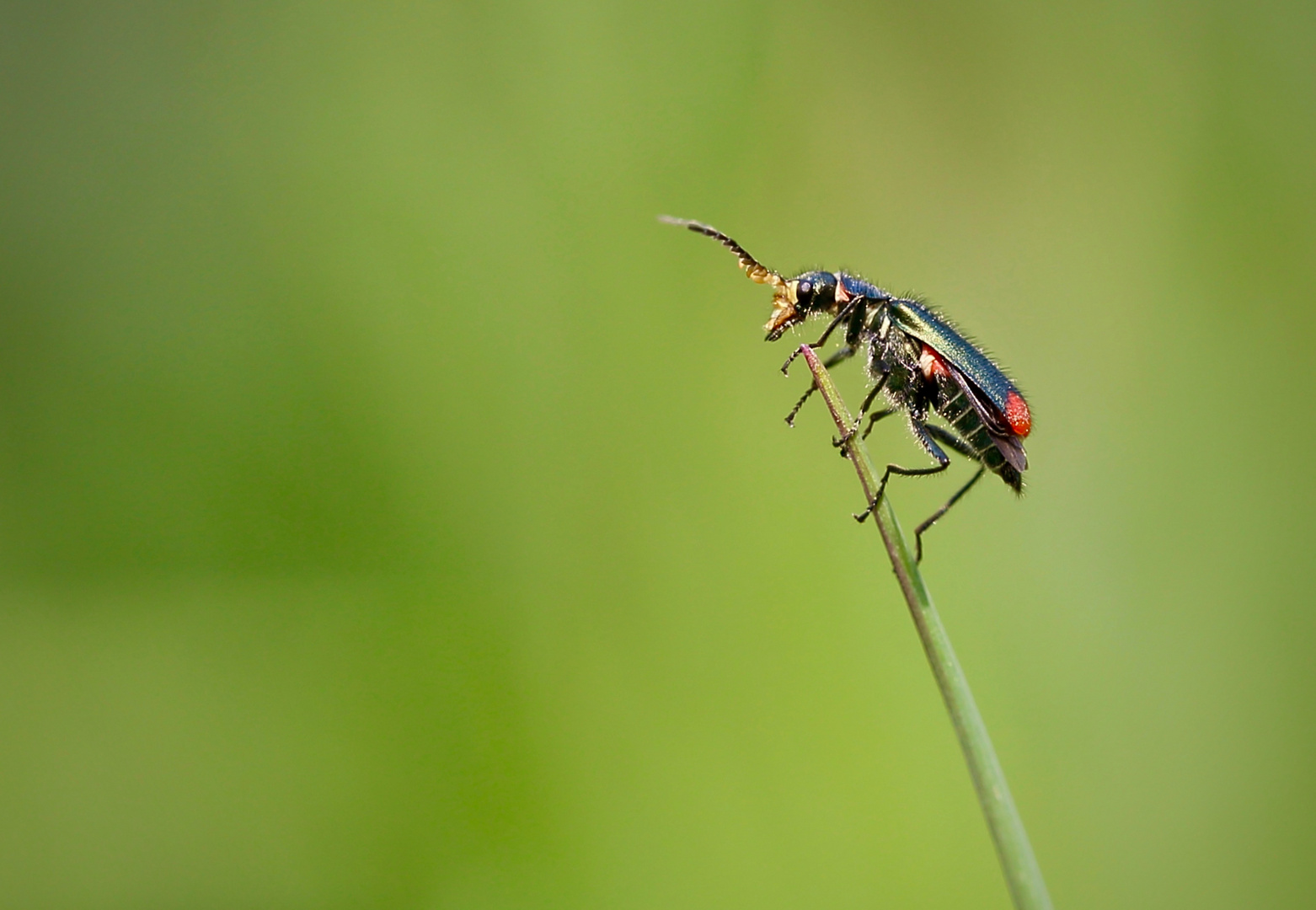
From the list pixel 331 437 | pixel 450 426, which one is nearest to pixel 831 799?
pixel 450 426

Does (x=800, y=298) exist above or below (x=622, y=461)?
above

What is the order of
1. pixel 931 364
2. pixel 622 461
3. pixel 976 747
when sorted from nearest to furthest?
1. pixel 976 747
2. pixel 931 364
3. pixel 622 461

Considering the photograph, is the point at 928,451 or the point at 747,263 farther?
the point at 928,451

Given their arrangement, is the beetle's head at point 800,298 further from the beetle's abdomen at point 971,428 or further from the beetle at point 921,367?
the beetle's abdomen at point 971,428

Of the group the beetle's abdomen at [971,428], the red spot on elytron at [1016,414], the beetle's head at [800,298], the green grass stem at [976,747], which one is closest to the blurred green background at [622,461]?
the beetle's head at [800,298]

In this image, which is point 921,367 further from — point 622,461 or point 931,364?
point 622,461

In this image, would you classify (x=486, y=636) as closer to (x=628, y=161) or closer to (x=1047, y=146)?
(x=628, y=161)

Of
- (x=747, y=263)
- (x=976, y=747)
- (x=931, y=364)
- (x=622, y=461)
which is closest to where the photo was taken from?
(x=976, y=747)

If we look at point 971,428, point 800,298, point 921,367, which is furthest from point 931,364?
point 800,298
